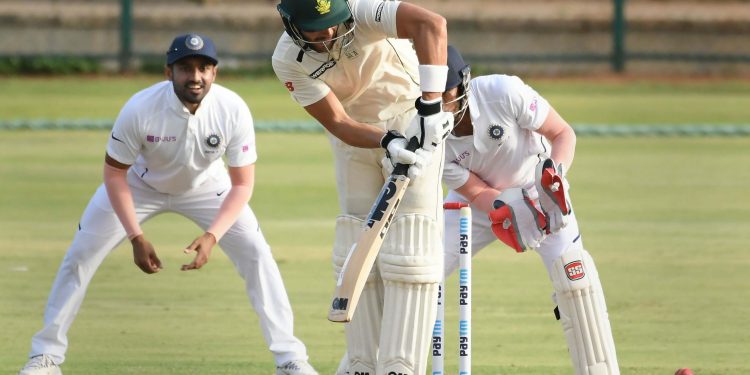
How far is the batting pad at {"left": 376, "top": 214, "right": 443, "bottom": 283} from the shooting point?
16.1 ft

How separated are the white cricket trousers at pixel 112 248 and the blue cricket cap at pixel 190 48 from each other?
65 centimetres

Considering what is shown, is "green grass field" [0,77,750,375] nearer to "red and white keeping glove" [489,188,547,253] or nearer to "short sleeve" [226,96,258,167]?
"red and white keeping glove" [489,188,547,253]

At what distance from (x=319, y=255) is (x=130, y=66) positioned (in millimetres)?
11647

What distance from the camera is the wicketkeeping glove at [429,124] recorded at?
474 centimetres

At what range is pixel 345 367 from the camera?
5.70 metres

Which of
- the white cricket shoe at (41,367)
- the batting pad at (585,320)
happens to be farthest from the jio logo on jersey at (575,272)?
the white cricket shoe at (41,367)

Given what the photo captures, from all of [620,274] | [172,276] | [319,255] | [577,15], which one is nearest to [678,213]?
[620,274]

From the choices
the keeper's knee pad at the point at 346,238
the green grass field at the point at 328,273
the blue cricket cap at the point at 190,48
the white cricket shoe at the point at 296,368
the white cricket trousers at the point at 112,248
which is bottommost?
the green grass field at the point at 328,273

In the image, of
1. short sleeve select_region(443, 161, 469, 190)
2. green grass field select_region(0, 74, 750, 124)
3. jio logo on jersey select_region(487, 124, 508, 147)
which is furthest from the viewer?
green grass field select_region(0, 74, 750, 124)

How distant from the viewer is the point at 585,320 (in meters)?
5.34

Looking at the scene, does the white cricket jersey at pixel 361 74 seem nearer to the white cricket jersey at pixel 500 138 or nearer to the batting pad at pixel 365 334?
the white cricket jersey at pixel 500 138

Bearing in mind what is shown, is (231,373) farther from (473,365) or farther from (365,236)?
(365,236)

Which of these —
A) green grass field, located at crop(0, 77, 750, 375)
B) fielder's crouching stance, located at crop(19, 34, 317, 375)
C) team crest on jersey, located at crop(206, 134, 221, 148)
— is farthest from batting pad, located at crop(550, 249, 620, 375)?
team crest on jersey, located at crop(206, 134, 221, 148)

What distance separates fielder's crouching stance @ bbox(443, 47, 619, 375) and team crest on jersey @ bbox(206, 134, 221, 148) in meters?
1.03
